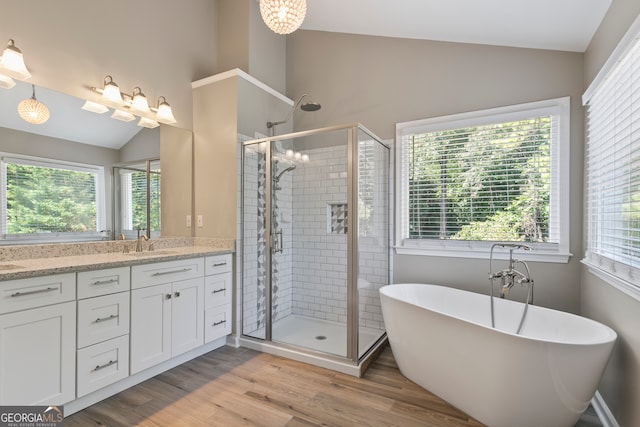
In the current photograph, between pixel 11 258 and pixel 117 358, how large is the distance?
3.11ft

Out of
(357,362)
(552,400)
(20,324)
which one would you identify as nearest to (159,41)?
(20,324)

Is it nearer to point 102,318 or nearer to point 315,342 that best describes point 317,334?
point 315,342

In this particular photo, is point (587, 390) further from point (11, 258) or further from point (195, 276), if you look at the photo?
point (11, 258)

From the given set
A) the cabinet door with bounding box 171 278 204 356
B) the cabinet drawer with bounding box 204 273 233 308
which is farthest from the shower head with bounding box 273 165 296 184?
the cabinet door with bounding box 171 278 204 356

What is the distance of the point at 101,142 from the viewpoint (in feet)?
8.25

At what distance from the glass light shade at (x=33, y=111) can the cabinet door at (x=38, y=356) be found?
1.34 metres

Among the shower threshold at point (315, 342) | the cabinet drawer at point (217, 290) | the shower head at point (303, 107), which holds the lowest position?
the shower threshold at point (315, 342)

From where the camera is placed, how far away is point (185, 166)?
10.1 ft

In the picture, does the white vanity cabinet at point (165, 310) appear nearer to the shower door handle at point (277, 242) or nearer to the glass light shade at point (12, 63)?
the shower door handle at point (277, 242)

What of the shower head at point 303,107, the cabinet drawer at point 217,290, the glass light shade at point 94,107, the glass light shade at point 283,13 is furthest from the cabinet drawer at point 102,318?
the shower head at point 303,107

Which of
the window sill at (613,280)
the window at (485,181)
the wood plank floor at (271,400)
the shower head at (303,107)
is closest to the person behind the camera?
the window sill at (613,280)

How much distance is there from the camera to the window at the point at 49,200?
2039 mm

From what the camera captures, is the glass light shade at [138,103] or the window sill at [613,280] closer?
the window sill at [613,280]

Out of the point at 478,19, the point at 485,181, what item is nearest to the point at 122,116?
the point at 478,19
